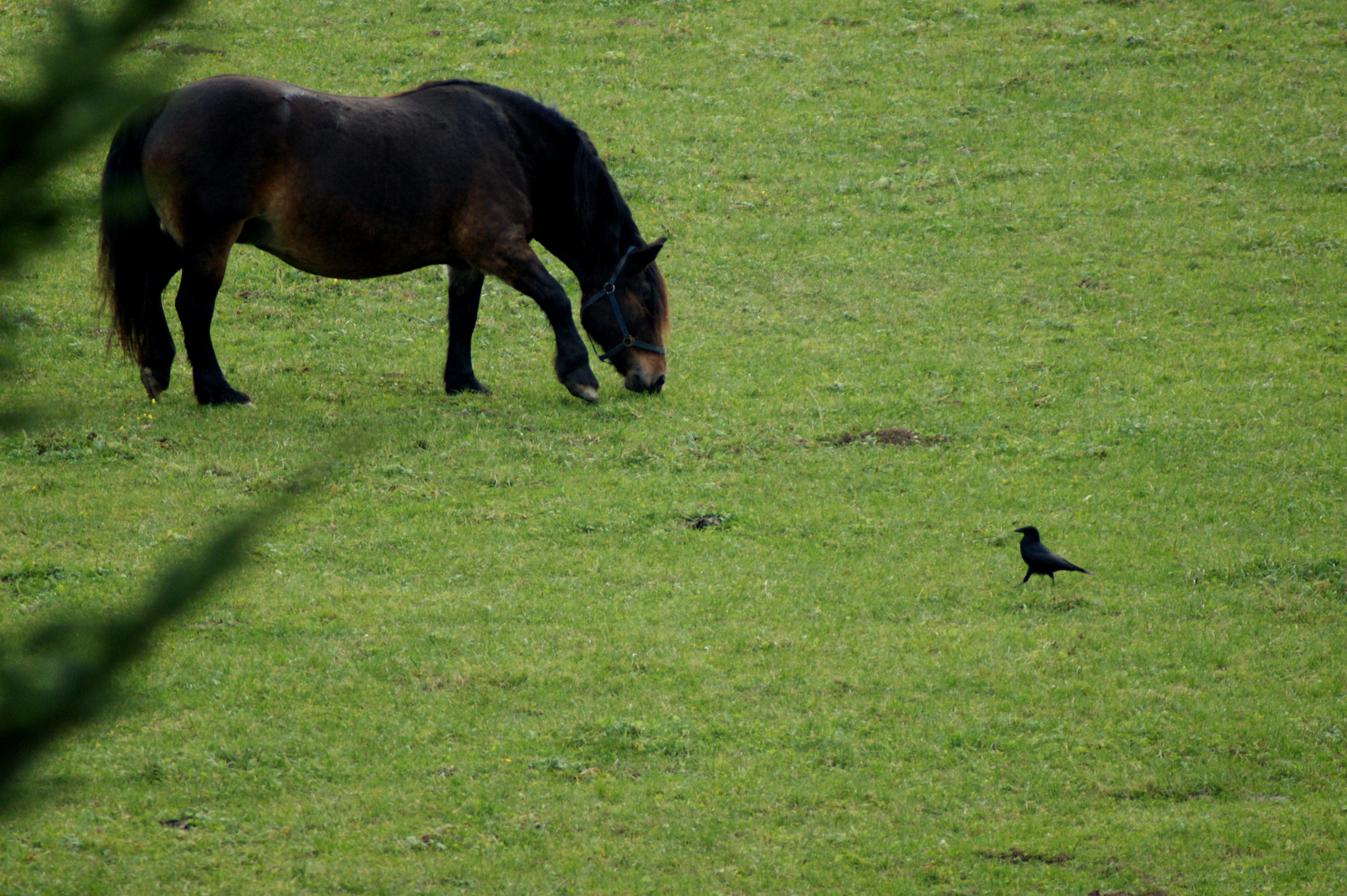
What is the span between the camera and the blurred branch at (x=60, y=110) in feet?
6.66

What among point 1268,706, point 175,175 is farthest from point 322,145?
point 1268,706

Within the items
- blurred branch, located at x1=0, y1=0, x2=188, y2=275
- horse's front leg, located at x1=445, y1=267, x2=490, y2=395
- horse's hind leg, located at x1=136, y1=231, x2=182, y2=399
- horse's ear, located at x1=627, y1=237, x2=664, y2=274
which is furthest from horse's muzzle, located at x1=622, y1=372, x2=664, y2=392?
blurred branch, located at x1=0, y1=0, x2=188, y2=275

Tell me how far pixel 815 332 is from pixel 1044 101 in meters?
9.81

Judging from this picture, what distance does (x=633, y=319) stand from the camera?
12.9 m

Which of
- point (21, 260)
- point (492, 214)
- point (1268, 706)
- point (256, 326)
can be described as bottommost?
point (256, 326)

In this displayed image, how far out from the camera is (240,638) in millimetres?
7867

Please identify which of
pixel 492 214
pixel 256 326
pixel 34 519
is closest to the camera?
pixel 34 519

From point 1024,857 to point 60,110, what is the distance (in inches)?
211

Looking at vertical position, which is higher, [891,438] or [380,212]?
[380,212]

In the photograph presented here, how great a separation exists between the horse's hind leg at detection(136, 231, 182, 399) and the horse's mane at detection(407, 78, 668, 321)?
2849mm

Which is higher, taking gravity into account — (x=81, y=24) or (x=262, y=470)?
(x=81, y=24)

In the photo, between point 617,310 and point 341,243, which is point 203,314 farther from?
point 617,310

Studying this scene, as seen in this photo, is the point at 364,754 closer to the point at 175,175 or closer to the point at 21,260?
the point at 21,260

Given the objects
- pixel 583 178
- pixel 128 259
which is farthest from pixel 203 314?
pixel 583 178
